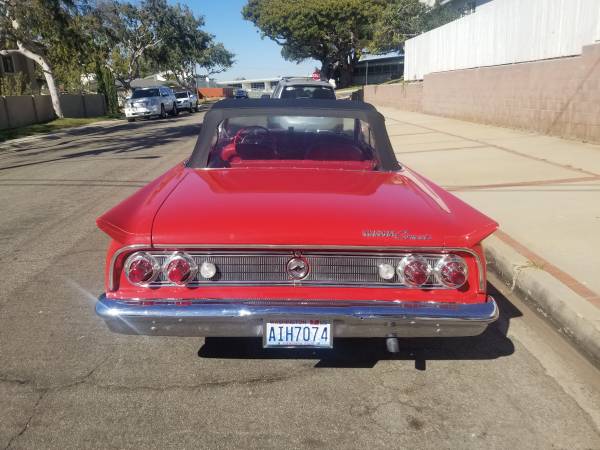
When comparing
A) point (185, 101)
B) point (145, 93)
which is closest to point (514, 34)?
point (145, 93)

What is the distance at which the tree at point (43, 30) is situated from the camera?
25453 mm

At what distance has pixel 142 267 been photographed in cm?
281

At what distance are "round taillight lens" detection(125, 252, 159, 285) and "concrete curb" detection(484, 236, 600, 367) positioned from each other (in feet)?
8.85

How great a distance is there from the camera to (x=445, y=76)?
21.6 m

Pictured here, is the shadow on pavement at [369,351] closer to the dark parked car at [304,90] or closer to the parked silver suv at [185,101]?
the dark parked car at [304,90]

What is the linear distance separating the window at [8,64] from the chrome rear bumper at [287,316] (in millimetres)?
38337

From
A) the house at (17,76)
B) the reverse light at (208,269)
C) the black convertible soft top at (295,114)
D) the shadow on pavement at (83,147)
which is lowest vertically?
the shadow on pavement at (83,147)

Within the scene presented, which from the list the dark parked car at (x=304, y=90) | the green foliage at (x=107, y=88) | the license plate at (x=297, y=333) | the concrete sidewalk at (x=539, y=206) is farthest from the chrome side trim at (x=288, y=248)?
the green foliage at (x=107, y=88)

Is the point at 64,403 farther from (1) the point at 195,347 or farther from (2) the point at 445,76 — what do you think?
(2) the point at 445,76

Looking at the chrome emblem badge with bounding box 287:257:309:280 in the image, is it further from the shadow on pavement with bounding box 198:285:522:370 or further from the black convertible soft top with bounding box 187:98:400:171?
the black convertible soft top with bounding box 187:98:400:171

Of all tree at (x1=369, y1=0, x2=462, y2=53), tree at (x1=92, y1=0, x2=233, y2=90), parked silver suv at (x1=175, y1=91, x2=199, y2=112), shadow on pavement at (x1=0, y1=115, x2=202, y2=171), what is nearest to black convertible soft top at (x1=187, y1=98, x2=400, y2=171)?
shadow on pavement at (x1=0, y1=115, x2=202, y2=171)

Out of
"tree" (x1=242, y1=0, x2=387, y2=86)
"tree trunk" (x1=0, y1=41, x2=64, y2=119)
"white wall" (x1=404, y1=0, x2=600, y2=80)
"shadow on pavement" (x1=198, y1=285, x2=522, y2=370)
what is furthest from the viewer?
"tree" (x1=242, y1=0, x2=387, y2=86)

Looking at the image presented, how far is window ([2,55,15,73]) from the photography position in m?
35.4

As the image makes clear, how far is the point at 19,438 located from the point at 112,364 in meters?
0.77
